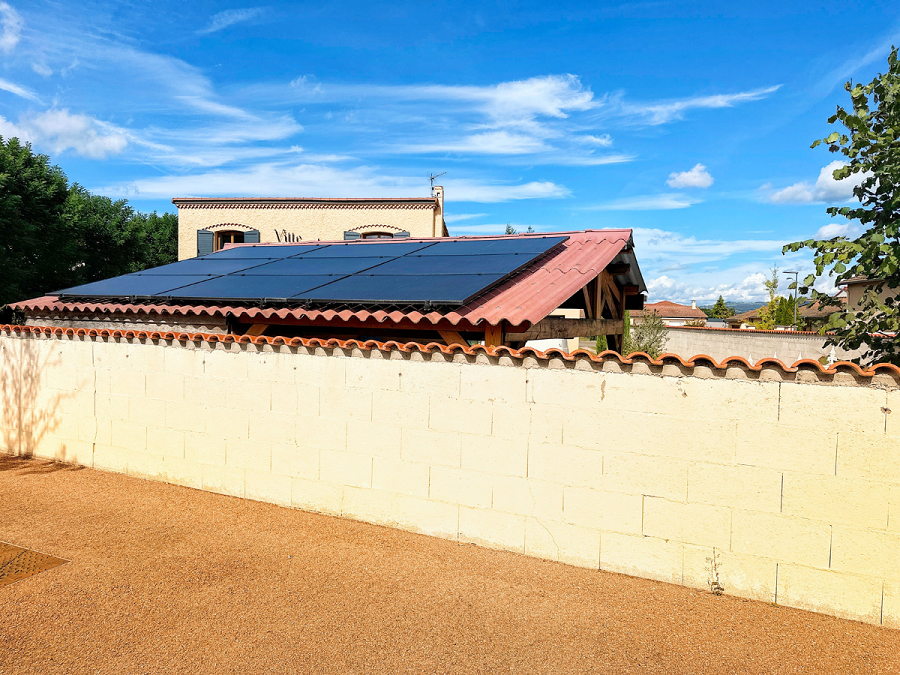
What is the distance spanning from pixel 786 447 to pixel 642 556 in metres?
1.56

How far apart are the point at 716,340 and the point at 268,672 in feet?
98.7

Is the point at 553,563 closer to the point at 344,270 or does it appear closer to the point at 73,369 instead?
the point at 344,270

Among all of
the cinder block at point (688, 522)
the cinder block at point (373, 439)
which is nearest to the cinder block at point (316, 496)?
the cinder block at point (373, 439)

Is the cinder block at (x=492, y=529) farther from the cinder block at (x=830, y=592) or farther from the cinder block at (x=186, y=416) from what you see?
A: the cinder block at (x=186, y=416)

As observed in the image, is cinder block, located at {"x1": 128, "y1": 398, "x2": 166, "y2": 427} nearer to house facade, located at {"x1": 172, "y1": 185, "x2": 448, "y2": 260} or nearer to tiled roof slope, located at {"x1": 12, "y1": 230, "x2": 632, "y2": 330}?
tiled roof slope, located at {"x1": 12, "y1": 230, "x2": 632, "y2": 330}

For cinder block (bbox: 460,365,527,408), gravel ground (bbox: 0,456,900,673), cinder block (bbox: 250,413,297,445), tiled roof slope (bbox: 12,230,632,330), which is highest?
tiled roof slope (bbox: 12,230,632,330)

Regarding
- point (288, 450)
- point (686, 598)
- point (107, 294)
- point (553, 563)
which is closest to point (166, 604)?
point (288, 450)

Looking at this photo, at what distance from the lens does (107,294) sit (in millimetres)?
9953

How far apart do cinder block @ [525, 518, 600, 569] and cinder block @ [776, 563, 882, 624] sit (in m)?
1.51

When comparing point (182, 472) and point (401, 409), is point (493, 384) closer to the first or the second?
point (401, 409)

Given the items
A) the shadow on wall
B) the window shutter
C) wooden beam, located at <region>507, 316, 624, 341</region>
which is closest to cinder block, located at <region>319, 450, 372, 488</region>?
wooden beam, located at <region>507, 316, 624, 341</region>

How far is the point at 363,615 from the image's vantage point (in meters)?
4.48

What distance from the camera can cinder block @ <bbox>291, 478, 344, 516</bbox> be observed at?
6453 mm

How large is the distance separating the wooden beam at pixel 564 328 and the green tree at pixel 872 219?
10.3 feet
